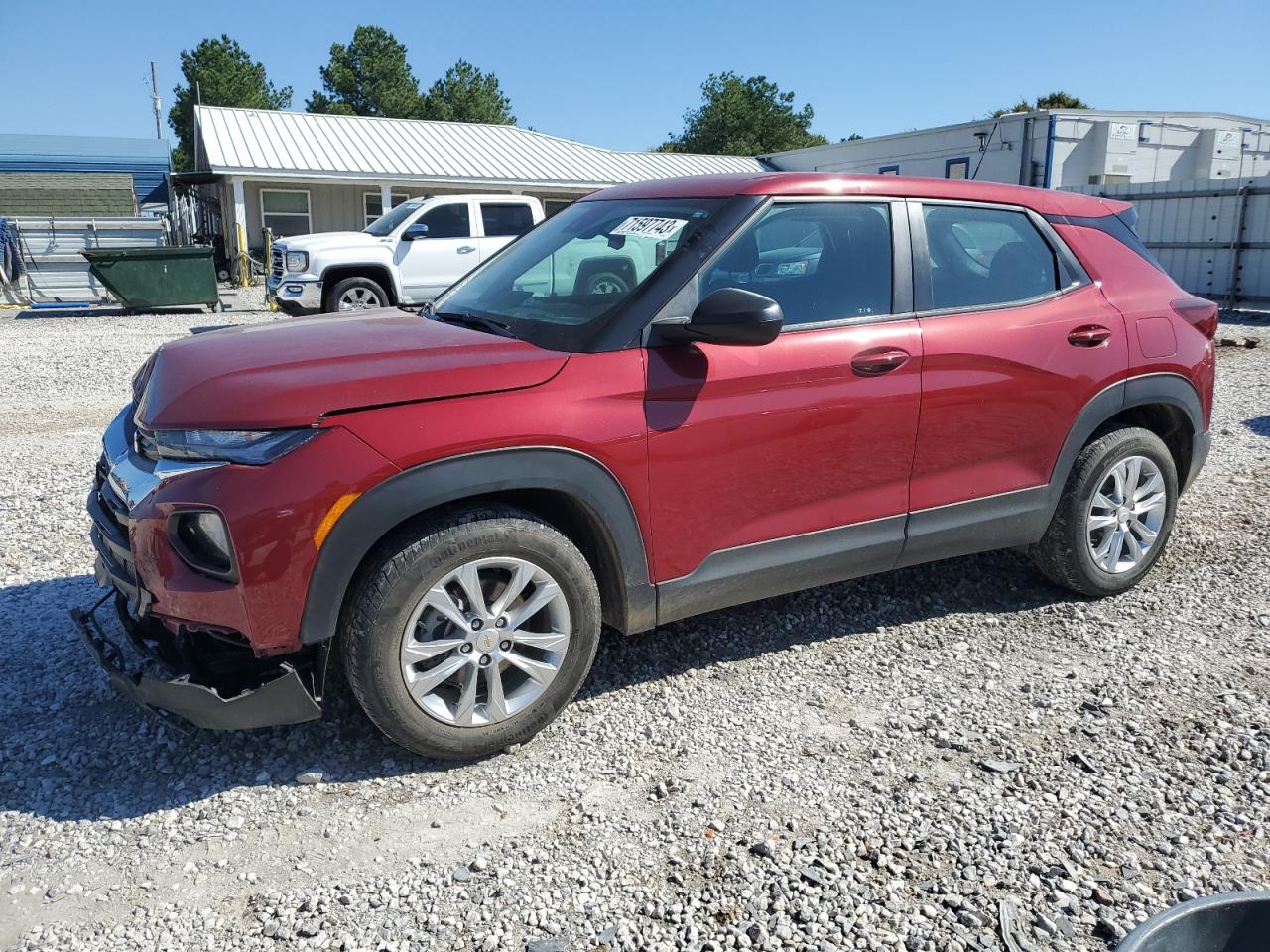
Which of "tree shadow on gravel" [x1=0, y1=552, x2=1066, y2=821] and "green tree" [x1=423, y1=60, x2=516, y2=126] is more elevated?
"green tree" [x1=423, y1=60, x2=516, y2=126]

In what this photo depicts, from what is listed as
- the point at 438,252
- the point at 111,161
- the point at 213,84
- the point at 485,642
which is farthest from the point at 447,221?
the point at 213,84

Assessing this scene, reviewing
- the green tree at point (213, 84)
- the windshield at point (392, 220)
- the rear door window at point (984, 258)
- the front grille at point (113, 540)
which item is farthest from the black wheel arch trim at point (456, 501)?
the green tree at point (213, 84)

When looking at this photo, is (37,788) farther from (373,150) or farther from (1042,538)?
(373,150)

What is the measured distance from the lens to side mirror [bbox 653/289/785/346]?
10.3 feet

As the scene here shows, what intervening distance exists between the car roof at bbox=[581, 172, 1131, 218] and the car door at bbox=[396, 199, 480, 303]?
1129cm

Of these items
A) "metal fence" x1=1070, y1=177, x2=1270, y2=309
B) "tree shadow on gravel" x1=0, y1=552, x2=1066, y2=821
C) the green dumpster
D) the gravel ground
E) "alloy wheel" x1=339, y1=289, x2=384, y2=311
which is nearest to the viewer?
the gravel ground

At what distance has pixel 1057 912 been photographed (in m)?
2.54

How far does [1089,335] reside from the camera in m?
4.16

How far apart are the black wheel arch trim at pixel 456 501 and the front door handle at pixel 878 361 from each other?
40.9 inches

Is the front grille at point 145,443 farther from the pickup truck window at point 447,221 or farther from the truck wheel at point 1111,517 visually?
the pickup truck window at point 447,221

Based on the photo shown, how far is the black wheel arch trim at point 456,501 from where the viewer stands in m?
2.83

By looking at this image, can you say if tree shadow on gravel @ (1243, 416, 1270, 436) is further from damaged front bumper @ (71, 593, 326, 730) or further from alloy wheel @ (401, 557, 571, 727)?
damaged front bumper @ (71, 593, 326, 730)

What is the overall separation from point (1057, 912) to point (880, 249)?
2366 mm

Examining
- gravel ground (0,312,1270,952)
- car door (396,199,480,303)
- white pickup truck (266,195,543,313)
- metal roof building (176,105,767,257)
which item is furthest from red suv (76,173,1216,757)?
metal roof building (176,105,767,257)
